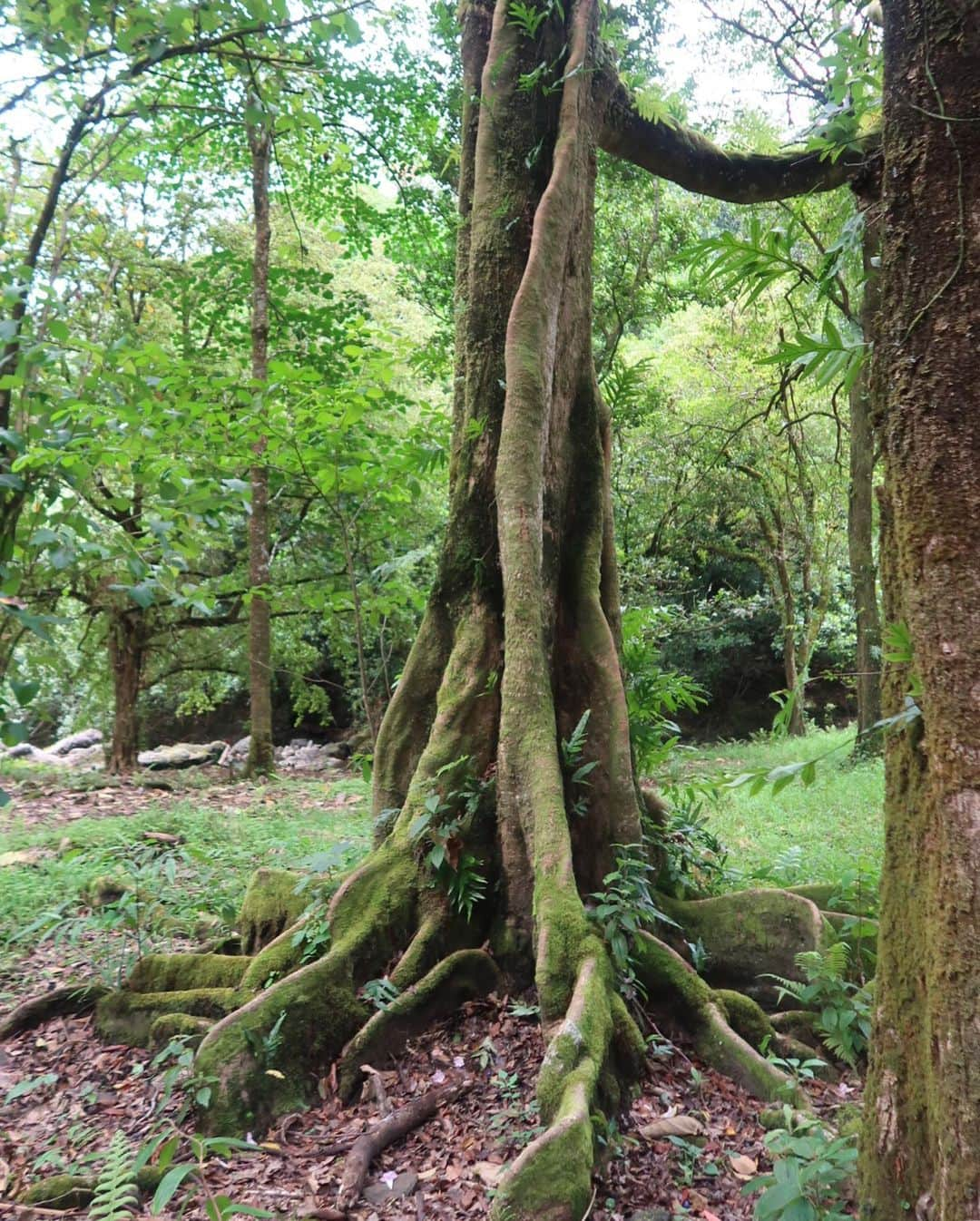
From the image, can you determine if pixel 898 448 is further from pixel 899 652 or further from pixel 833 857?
pixel 833 857

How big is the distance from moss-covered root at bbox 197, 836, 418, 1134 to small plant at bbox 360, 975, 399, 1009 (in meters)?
0.04

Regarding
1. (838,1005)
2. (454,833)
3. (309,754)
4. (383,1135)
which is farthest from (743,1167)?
(309,754)

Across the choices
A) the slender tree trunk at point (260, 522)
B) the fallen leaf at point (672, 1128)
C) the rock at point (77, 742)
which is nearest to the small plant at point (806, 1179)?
the fallen leaf at point (672, 1128)

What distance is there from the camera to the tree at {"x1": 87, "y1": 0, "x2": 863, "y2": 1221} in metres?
2.97

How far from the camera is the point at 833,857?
5734 mm

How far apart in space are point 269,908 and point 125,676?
9.46 m

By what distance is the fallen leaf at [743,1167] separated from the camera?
2.46 metres

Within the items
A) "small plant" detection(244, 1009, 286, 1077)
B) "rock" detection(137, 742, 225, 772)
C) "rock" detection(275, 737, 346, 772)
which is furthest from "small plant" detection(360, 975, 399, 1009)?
"rock" detection(137, 742, 225, 772)

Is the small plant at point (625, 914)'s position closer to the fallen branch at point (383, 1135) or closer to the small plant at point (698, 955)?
the small plant at point (698, 955)

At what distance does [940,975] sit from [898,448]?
1.04m

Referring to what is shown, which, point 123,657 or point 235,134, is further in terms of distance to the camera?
point 123,657

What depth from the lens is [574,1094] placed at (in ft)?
7.85

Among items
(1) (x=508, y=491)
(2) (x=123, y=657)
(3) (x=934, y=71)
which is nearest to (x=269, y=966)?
(1) (x=508, y=491)

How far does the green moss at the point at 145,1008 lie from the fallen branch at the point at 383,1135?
40.1 inches
